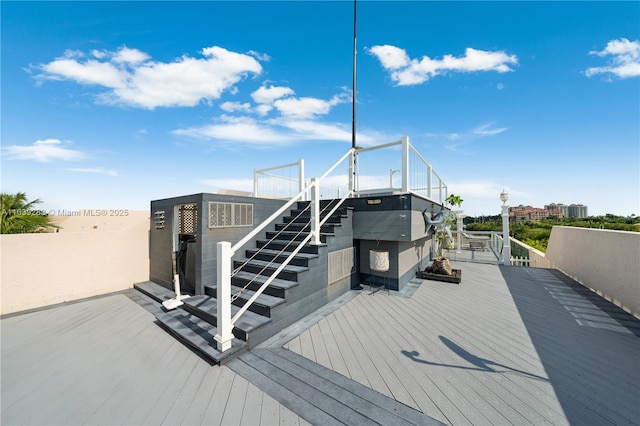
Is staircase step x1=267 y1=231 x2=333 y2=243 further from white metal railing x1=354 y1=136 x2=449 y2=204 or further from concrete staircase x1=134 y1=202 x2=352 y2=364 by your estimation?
white metal railing x1=354 y1=136 x2=449 y2=204

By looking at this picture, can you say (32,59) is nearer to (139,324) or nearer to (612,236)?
(139,324)

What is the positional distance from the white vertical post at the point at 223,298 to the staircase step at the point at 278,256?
159cm

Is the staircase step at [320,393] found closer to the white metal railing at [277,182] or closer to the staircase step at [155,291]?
the staircase step at [155,291]

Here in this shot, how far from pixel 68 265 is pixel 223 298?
484cm

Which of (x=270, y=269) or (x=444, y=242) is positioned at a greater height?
(x=444, y=242)

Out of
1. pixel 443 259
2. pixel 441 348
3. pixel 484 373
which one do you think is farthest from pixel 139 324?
pixel 443 259

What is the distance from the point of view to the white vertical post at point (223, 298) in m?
2.66

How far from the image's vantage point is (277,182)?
6.91 m

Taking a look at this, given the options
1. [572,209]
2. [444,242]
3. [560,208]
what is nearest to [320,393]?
[444,242]

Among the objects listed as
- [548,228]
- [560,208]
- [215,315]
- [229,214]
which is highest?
Result: [560,208]

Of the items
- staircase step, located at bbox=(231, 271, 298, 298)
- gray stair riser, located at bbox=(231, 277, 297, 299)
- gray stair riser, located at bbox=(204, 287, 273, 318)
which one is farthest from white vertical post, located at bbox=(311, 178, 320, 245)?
gray stair riser, located at bbox=(204, 287, 273, 318)

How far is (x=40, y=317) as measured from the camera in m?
4.04

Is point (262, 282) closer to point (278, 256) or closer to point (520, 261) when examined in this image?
point (278, 256)

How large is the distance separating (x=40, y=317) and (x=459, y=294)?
8306 millimetres
